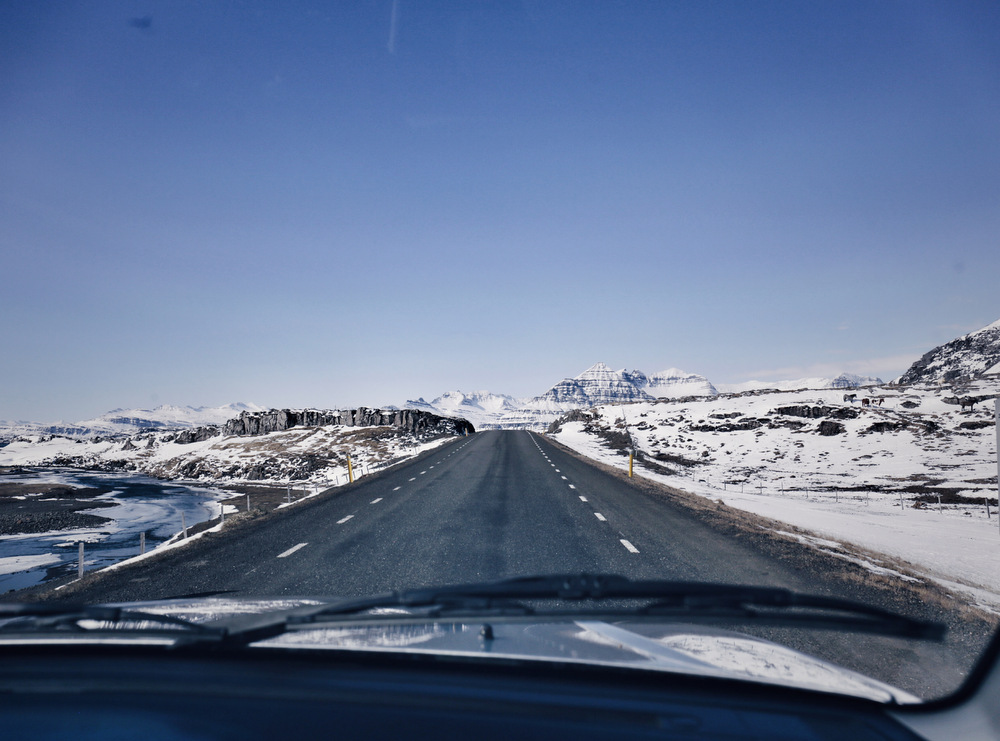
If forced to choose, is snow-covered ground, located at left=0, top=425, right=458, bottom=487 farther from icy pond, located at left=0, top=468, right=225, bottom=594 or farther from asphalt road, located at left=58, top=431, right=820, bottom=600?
asphalt road, located at left=58, top=431, right=820, bottom=600

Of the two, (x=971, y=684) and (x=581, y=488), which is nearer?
(x=971, y=684)

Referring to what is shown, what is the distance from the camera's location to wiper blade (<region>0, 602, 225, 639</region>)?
2.67m

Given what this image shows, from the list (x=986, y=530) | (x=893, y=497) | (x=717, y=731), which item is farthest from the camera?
(x=893, y=497)

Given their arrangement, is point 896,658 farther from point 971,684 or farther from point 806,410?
point 806,410

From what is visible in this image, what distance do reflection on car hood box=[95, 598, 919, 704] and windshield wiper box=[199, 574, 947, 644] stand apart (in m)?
0.06

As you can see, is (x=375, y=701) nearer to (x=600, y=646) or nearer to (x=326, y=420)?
(x=600, y=646)

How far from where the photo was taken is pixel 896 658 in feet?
14.1

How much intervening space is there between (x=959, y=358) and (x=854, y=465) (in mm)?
128453

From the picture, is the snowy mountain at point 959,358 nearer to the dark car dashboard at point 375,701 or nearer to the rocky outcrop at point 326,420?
the rocky outcrop at point 326,420

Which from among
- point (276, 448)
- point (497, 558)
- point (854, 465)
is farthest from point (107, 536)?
point (276, 448)

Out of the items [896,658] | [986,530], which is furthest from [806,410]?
[896,658]

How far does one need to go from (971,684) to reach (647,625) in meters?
1.66

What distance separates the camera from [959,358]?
125562 mm

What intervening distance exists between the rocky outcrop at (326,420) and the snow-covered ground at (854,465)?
36.4 meters
